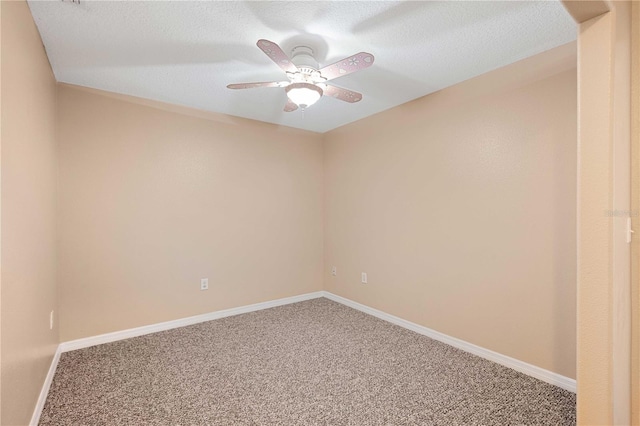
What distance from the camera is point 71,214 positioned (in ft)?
9.36

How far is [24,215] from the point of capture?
Result: 1690 mm

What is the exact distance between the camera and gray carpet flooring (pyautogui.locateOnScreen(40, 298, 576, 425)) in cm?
192

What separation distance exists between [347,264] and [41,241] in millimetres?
3088

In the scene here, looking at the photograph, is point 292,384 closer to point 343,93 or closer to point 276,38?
point 343,93

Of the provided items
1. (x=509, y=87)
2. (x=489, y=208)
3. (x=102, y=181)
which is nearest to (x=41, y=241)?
(x=102, y=181)

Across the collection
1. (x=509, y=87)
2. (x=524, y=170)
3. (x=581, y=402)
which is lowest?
(x=581, y=402)

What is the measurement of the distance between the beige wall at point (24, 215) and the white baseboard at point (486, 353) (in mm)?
3002

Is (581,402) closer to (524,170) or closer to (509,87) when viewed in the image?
(524,170)

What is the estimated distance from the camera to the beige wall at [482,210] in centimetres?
224

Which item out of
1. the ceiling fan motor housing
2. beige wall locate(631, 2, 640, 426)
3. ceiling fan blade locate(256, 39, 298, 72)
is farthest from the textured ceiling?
beige wall locate(631, 2, 640, 426)

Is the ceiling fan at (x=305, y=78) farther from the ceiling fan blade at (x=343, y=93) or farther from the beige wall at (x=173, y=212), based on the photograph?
the beige wall at (x=173, y=212)

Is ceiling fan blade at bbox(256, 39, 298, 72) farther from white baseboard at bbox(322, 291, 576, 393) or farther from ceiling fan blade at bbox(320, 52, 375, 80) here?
white baseboard at bbox(322, 291, 576, 393)

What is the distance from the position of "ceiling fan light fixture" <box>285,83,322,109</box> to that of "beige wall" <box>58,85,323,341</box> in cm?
178

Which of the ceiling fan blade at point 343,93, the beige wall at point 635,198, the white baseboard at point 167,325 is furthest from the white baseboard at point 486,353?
the ceiling fan blade at point 343,93
